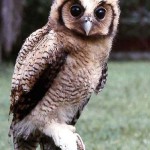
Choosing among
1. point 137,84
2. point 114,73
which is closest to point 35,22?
point 114,73

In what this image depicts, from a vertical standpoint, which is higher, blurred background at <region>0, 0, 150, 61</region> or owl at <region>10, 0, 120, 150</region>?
owl at <region>10, 0, 120, 150</region>

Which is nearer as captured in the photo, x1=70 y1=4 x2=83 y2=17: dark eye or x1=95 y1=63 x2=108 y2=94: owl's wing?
x1=70 y1=4 x2=83 y2=17: dark eye

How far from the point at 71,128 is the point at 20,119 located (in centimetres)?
38

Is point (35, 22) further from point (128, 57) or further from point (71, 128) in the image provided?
point (71, 128)

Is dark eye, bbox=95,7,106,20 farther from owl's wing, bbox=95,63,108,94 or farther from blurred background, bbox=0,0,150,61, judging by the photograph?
blurred background, bbox=0,0,150,61

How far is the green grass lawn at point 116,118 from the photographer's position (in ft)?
27.6

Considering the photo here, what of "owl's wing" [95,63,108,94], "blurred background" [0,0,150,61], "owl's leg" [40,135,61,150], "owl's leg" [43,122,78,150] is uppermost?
"owl's wing" [95,63,108,94]

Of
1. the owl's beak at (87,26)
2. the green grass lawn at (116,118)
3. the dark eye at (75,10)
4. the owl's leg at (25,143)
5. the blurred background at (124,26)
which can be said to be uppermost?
the dark eye at (75,10)

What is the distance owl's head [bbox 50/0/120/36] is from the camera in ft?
15.1

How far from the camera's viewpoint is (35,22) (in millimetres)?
27828

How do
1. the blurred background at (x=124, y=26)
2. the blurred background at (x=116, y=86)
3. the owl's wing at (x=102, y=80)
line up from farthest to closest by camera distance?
the blurred background at (x=124, y=26) → the blurred background at (x=116, y=86) → the owl's wing at (x=102, y=80)

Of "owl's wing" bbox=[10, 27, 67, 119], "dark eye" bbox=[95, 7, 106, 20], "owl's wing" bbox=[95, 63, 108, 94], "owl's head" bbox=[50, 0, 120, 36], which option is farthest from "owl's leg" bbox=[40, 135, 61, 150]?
"dark eye" bbox=[95, 7, 106, 20]

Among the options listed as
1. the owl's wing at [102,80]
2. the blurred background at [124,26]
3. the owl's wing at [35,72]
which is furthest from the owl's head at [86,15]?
the blurred background at [124,26]

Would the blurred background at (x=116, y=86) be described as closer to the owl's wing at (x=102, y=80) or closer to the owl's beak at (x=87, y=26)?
the owl's wing at (x=102, y=80)
